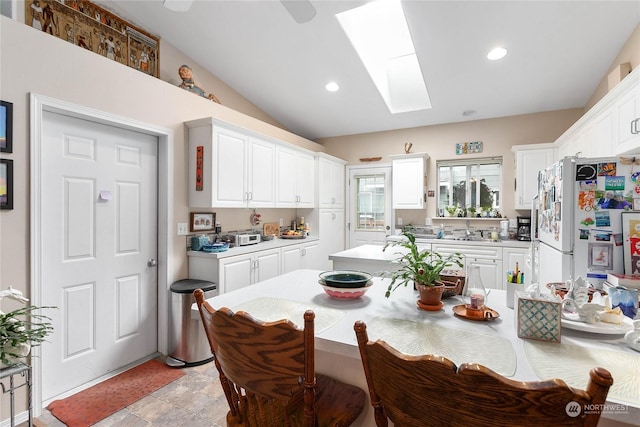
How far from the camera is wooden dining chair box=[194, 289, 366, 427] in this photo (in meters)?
0.86

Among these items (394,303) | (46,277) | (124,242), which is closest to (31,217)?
(46,277)

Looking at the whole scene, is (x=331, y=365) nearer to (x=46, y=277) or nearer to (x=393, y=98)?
(x=46, y=277)

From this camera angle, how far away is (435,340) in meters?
1.04

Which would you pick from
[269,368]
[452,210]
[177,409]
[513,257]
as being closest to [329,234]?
[452,210]

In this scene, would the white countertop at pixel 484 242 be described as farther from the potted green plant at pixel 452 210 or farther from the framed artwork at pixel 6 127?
the framed artwork at pixel 6 127

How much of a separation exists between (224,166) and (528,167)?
390 centimetres

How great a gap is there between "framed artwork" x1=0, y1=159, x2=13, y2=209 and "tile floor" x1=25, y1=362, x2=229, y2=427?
1357 millimetres

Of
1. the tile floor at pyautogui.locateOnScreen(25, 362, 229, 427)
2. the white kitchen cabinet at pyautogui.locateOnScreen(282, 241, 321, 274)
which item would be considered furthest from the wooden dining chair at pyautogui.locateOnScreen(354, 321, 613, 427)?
the white kitchen cabinet at pyautogui.locateOnScreen(282, 241, 321, 274)

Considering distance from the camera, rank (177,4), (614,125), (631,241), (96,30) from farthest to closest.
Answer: (96,30), (614,125), (177,4), (631,241)

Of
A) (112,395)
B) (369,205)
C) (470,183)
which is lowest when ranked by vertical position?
(112,395)

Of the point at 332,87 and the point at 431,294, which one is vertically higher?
the point at 332,87

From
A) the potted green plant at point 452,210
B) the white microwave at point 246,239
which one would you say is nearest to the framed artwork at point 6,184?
the white microwave at point 246,239

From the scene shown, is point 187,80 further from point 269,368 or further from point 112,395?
point 269,368

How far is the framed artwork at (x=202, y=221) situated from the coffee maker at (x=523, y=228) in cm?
397
